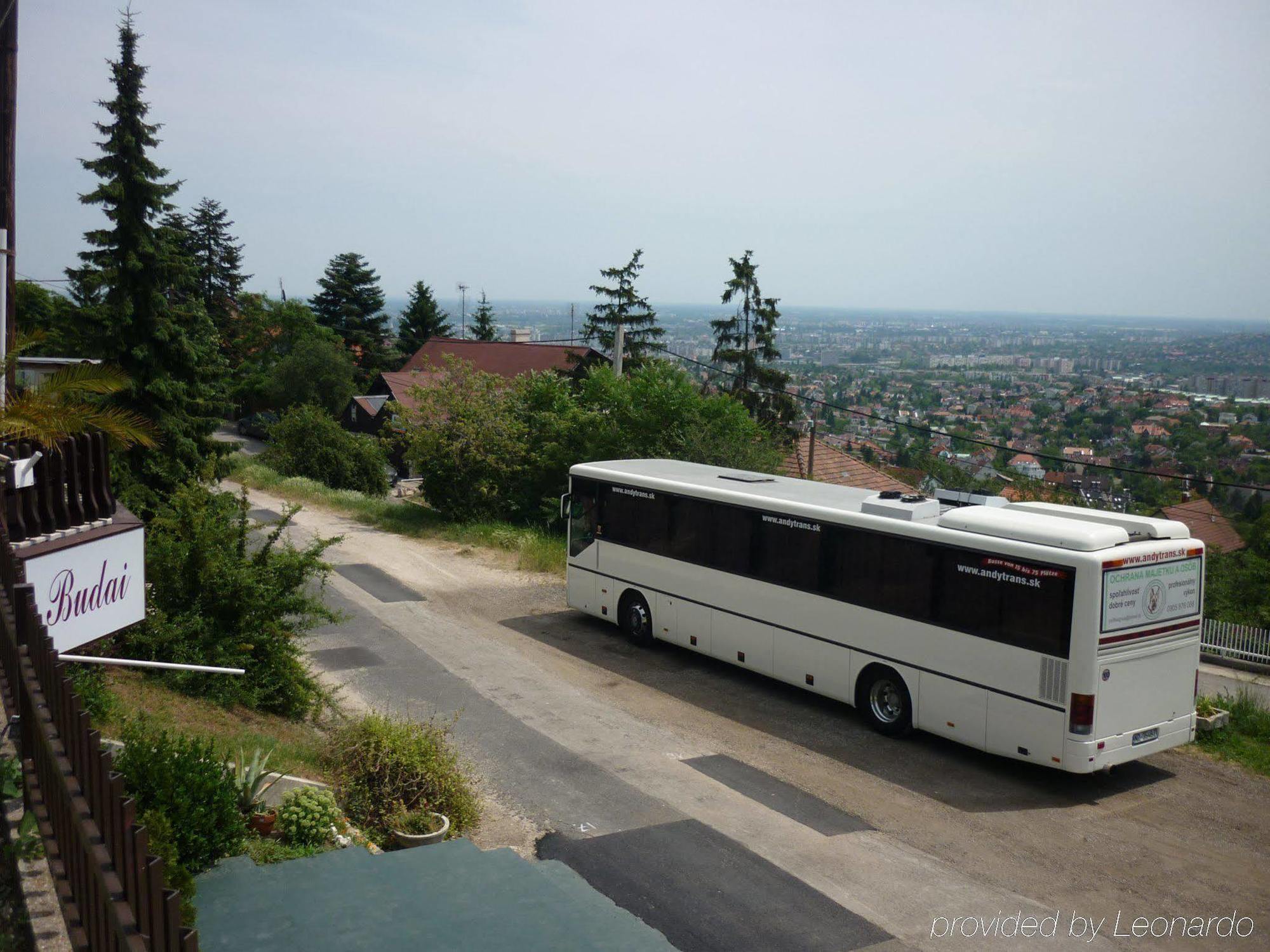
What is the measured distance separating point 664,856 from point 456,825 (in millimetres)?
1926

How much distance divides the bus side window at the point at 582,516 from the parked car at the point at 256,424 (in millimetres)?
55788

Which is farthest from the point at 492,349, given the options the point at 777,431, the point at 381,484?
the point at 777,431

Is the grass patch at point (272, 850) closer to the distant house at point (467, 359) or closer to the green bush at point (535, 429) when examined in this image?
the green bush at point (535, 429)

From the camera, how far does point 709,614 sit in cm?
1636

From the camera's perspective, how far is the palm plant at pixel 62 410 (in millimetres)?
8719

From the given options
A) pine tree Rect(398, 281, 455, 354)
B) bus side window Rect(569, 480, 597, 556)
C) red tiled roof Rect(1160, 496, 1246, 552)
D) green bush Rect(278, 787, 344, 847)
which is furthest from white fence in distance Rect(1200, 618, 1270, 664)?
pine tree Rect(398, 281, 455, 354)

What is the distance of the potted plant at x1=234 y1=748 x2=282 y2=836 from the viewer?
8.38m

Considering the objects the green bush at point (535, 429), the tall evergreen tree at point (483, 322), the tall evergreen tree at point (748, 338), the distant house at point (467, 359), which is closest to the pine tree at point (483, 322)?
the tall evergreen tree at point (483, 322)

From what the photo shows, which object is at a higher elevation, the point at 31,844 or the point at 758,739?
the point at 31,844

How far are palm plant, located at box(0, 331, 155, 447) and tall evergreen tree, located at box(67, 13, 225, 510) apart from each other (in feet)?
54.6

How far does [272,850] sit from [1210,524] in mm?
29330

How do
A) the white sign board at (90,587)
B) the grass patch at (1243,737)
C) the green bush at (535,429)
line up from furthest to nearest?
1. the green bush at (535,429)
2. the grass patch at (1243,737)
3. the white sign board at (90,587)

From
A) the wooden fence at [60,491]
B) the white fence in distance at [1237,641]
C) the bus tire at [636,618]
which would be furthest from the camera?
the white fence in distance at [1237,641]

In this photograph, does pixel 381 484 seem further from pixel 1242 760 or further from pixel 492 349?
pixel 1242 760
